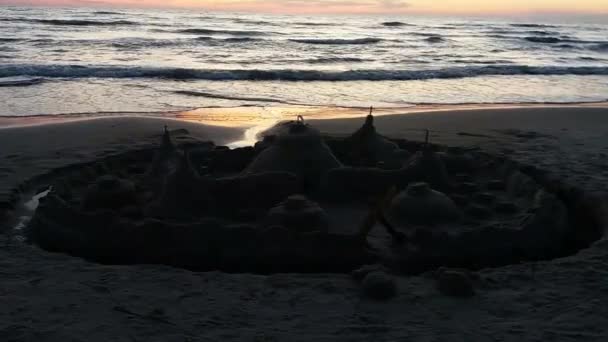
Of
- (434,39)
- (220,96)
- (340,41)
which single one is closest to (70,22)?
(340,41)

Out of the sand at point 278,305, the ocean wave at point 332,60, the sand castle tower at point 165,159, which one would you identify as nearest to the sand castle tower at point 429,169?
the sand at point 278,305

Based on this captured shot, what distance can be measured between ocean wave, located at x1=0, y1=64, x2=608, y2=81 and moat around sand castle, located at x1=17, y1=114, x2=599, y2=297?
9089 mm

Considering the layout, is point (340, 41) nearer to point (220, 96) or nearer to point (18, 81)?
point (220, 96)

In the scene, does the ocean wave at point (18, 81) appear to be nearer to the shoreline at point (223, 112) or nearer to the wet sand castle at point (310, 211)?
the shoreline at point (223, 112)

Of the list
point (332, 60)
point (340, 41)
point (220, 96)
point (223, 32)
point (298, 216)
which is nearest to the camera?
point (298, 216)

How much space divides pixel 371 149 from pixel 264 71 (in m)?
10.4

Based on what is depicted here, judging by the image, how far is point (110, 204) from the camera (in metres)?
5.13

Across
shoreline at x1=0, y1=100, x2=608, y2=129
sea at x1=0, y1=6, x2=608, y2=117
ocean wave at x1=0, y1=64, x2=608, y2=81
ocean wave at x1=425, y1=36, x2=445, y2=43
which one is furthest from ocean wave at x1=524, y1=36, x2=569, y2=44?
shoreline at x1=0, y1=100, x2=608, y2=129

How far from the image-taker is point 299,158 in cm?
565

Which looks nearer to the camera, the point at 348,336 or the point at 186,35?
the point at 348,336

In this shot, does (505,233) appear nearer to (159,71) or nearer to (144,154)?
(144,154)

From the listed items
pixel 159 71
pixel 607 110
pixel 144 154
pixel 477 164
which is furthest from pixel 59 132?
pixel 607 110

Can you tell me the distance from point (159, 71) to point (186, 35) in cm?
1192

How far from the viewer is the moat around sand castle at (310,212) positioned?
421 cm
